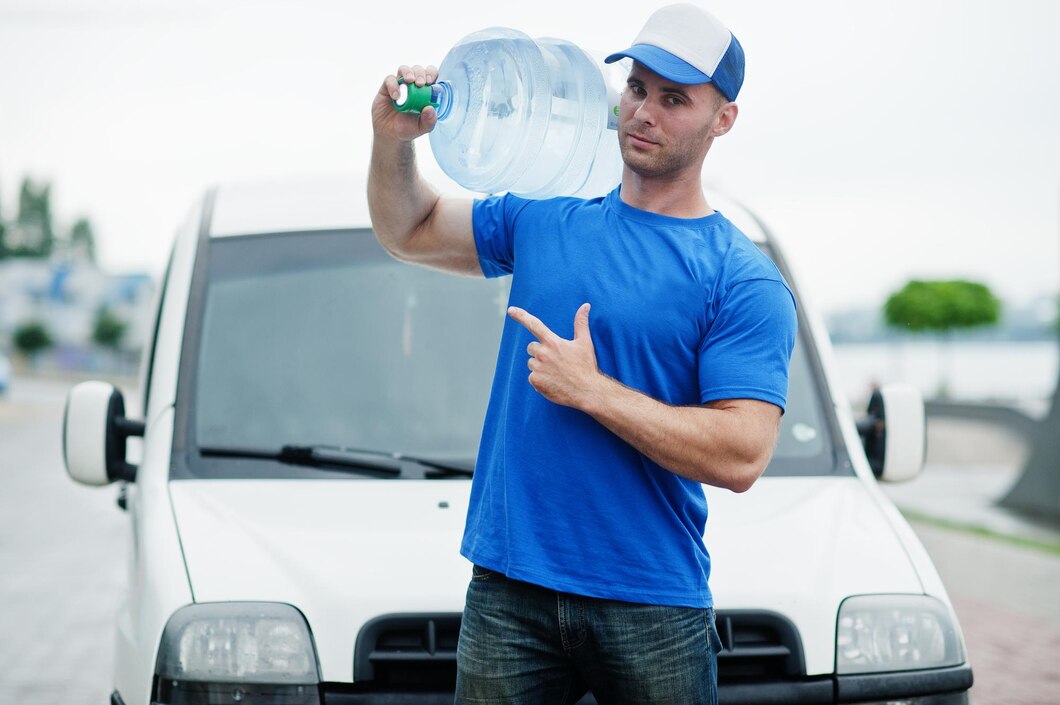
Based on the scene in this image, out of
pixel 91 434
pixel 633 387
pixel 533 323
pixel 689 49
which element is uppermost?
pixel 689 49

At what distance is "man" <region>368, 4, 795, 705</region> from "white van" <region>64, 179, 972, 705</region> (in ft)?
1.68

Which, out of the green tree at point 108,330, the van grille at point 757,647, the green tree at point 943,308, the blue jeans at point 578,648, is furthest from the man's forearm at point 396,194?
the green tree at point 108,330

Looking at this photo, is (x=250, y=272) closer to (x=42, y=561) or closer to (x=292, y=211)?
(x=292, y=211)

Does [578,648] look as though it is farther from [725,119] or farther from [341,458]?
[341,458]

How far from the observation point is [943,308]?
236 feet

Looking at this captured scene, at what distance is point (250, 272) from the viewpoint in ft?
13.4

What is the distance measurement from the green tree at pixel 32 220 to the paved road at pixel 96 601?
115012 mm

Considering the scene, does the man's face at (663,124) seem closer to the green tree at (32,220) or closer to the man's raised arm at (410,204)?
the man's raised arm at (410,204)

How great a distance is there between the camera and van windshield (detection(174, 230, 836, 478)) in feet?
12.3

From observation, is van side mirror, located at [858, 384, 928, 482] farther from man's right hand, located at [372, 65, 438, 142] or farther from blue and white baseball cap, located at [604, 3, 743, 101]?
man's right hand, located at [372, 65, 438, 142]

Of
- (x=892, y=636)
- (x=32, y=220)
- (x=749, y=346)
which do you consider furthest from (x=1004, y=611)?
(x=32, y=220)

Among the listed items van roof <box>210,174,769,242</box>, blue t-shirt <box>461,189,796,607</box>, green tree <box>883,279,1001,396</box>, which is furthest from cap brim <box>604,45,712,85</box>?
green tree <box>883,279,1001,396</box>

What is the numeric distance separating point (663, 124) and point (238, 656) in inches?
59.5

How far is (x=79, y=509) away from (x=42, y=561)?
3.80m
